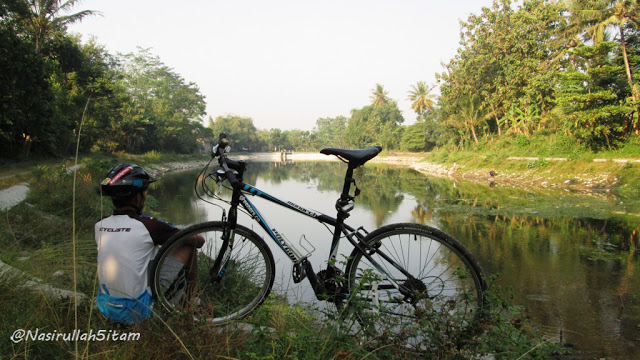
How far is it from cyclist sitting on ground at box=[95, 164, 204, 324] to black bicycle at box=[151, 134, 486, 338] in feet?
0.22

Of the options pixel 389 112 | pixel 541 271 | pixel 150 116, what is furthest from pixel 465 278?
pixel 389 112

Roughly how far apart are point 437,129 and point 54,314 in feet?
135

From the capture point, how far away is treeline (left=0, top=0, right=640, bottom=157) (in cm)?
1346

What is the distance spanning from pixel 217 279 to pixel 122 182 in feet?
2.75

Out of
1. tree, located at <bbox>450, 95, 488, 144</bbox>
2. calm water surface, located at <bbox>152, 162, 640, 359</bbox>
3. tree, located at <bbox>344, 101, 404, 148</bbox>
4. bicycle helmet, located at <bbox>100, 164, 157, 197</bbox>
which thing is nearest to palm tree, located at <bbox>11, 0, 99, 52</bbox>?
calm water surface, located at <bbox>152, 162, 640, 359</bbox>

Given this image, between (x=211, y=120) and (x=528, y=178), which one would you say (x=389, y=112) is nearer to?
(x=211, y=120)

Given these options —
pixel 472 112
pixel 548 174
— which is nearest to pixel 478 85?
pixel 472 112

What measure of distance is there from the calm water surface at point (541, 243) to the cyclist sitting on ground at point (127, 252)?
874mm

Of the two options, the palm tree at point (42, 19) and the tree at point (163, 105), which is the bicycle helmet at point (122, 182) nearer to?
the palm tree at point (42, 19)

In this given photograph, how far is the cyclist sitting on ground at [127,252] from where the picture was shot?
198 centimetres

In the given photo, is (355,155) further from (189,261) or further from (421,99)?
(421,99)

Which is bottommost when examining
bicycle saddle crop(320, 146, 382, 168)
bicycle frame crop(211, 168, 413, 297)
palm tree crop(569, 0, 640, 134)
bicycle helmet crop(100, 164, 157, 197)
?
bicycle frame crop(211, 168, 413, 297)

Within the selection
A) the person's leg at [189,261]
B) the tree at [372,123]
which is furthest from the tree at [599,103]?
the tree at [372,123]

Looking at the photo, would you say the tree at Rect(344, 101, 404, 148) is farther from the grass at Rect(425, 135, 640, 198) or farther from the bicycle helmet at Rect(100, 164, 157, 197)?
the bicycle helmet at Rect(100, 164, 157, 197)
